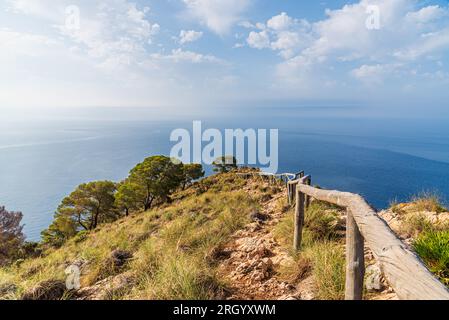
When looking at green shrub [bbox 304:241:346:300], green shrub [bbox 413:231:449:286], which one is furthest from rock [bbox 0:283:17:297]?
green shrub [bbox 413:231:449:286]

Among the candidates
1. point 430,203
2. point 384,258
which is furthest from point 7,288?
point 430,203

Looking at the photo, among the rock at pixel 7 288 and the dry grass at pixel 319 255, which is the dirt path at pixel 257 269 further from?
the rock at pixel 7 288

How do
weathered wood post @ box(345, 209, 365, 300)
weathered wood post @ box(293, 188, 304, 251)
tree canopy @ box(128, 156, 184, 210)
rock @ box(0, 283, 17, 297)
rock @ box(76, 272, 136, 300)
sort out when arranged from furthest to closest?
tree canopy @ box(128, 156, 184, 210) → weathered wood post @ box(293, 188, 304, 251) → rock @ box(0, 283, 17, 297) → rock @ box(76, 272, 136, 300) → weathered wood post @ box(345, 209, 365, 300)

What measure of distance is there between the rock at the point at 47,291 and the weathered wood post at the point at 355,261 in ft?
12.7

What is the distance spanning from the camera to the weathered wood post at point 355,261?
2.01 m

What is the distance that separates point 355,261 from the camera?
6.61 feet

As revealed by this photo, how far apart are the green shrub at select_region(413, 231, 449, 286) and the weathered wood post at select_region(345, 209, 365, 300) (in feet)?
4.60

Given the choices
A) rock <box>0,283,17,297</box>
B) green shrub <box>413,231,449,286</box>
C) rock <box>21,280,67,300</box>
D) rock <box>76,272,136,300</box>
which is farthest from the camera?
rock <box>0,283,17,297</box>

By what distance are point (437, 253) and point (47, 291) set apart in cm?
528

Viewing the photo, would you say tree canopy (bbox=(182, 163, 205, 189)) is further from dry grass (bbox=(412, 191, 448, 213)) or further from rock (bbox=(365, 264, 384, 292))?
rock (bbox=(365, 264, 384, 292))

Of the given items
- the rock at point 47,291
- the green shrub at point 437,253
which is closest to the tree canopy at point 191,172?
the rock at point 47,291

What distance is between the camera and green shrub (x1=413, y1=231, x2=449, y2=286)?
273cm
